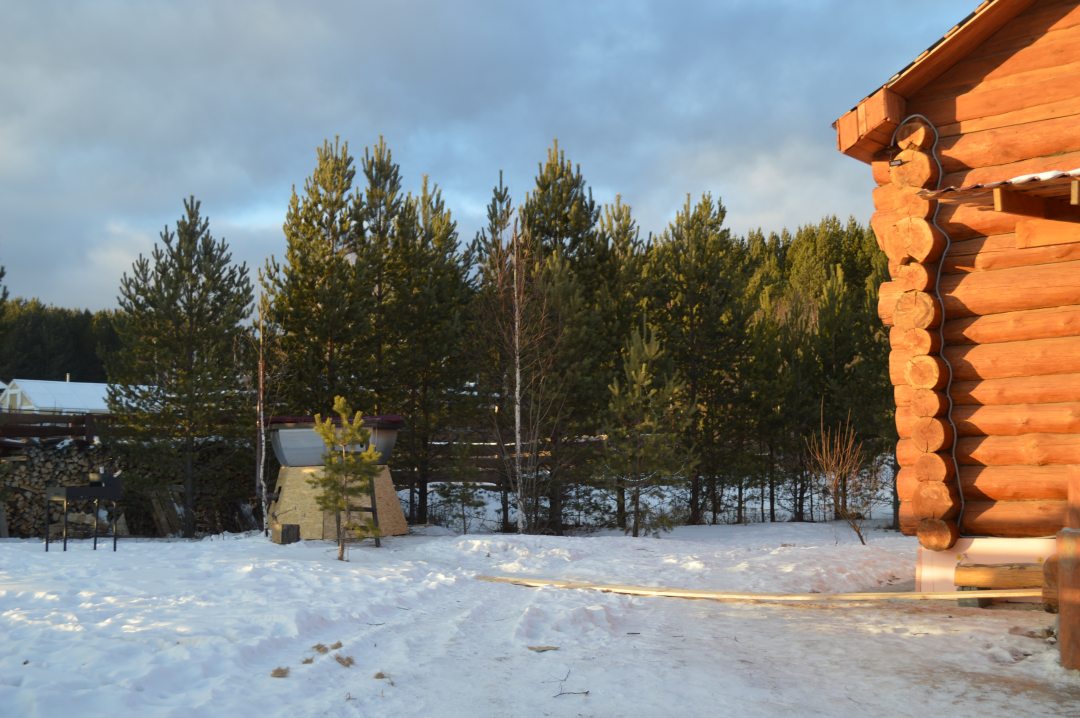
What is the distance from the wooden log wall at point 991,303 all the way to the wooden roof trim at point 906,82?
15 cm

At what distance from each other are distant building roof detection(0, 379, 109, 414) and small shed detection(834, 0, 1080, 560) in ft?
91.9

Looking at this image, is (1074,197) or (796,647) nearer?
(1074,197)

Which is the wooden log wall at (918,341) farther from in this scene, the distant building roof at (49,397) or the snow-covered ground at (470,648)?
the distant building roof at (49,397)

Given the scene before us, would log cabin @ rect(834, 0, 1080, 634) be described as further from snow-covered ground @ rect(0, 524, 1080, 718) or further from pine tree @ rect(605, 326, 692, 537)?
pine tree @ rect(605, 326, 692, 537)

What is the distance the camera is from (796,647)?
20.5 ft

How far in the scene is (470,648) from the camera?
6098mm

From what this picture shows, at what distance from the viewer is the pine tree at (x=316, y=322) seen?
18688mm

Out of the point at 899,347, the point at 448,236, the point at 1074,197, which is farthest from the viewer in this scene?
the point at 448,236

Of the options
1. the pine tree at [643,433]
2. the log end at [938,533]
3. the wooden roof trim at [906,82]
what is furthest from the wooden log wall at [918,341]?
the pine tree at [643,433]

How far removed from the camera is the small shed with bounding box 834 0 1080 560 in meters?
7.70

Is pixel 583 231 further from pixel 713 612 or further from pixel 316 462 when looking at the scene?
pixel 713 612

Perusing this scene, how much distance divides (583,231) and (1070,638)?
15.7 meters

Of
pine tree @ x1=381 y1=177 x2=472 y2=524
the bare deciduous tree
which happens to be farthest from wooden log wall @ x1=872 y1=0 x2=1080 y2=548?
pine tree @ x1=381 y1=177 x2=472 y2=524

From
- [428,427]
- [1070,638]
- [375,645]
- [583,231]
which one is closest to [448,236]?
[583,231]
